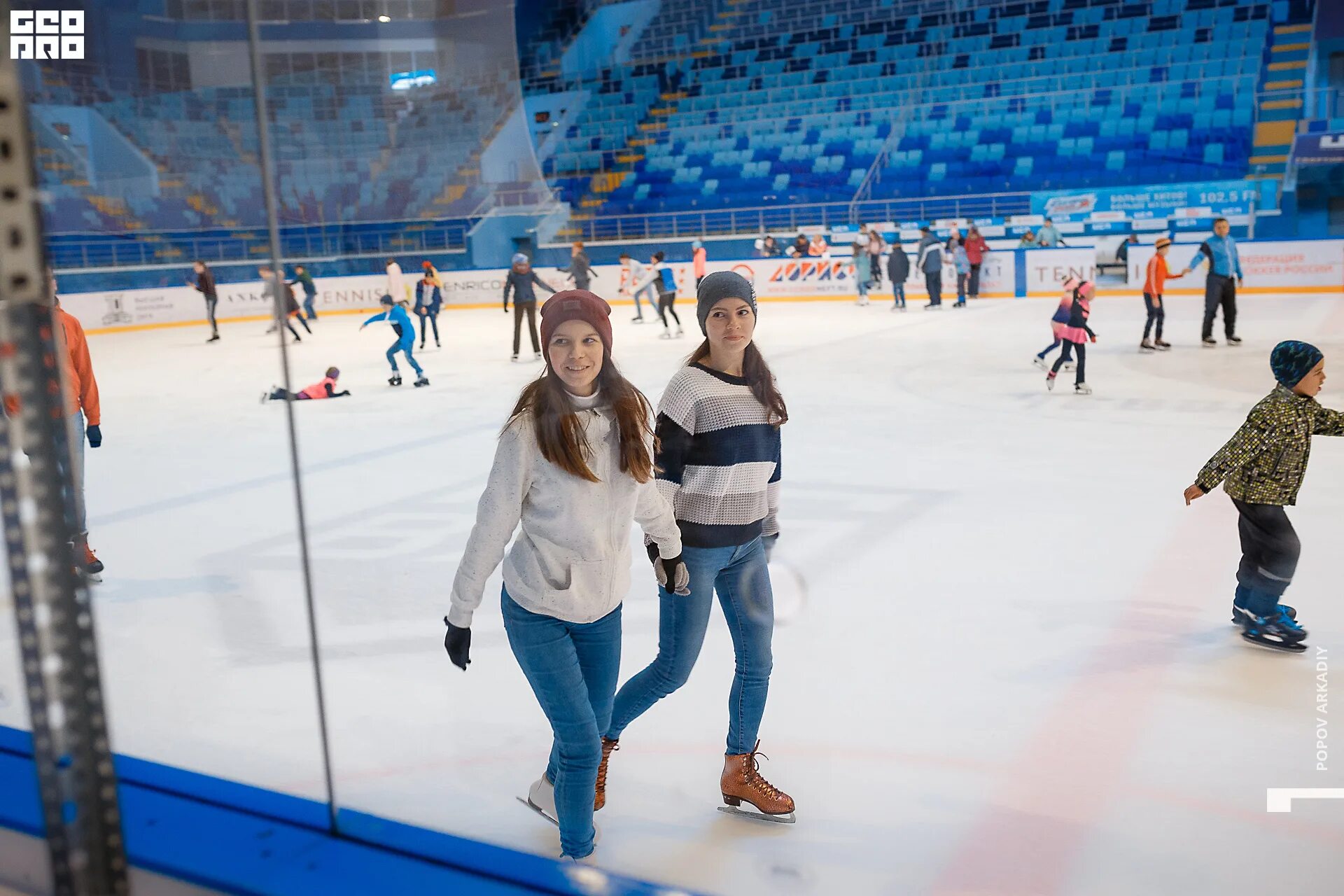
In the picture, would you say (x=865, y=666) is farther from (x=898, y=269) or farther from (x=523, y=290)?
(x=898, y=269)

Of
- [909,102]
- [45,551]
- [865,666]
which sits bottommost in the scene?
[865,666]

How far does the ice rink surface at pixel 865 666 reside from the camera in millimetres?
2330

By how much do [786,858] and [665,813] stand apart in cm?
32

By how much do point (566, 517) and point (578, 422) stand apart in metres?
0.17

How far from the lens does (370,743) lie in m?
2.90

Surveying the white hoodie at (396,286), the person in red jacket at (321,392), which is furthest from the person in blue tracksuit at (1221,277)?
the person in red jacket at (321,392)

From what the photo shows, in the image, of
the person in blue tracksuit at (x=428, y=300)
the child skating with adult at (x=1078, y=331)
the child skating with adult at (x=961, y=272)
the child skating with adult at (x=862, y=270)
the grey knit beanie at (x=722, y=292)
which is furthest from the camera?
the child skating with adult at (x=862, y=270)

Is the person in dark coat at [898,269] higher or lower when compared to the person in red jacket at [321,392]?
higher

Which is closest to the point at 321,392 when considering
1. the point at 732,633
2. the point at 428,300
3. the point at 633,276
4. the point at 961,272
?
the point at 428,300

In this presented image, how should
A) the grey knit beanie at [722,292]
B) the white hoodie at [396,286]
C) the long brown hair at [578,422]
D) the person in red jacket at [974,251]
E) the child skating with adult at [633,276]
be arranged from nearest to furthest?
the long brown hair at [578,422], the grey knit beanie at [722,292], the white hoodie at [396,286], the person in red jacket at [974,251], the child skating with adult at [633,276]

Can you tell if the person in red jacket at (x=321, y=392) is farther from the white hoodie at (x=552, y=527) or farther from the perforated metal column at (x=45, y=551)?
the perforated metal column at (x=45, y=551)

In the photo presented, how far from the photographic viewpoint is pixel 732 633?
2.44 metres

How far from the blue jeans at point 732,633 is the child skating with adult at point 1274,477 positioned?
4.93 feet

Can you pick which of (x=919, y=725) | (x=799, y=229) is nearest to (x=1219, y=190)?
(x=799, y=229)
